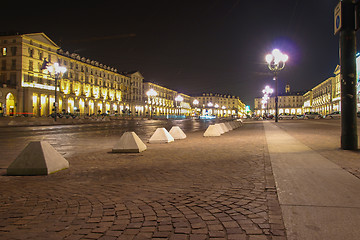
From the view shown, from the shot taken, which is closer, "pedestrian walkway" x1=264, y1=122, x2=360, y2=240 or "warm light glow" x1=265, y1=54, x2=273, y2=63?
"pedestrian walkway" x1=264, y1=122, x2=360, y2=240

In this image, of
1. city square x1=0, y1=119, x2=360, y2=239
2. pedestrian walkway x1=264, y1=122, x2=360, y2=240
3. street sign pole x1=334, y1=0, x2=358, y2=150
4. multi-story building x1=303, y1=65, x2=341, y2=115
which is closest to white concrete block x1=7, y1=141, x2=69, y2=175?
city square x1=0, y1=119, x2=360, y2=239

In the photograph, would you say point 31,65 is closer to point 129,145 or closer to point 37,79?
point 37,79

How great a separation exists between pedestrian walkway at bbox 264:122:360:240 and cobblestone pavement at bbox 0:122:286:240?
0.19 m

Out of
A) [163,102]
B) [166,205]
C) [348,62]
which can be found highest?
[163,102]

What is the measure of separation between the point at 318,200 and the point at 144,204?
2638 millimetres

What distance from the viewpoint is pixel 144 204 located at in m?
4.34

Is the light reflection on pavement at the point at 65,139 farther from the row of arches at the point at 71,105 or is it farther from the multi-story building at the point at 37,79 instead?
the row of arches at the point at 71,105

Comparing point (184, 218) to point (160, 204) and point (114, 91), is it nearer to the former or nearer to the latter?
point (160, 204)

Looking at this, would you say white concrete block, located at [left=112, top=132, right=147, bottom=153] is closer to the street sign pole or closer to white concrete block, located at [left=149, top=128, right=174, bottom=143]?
white concrete block, located at [left=149, top=128, right=174, bottom=143]

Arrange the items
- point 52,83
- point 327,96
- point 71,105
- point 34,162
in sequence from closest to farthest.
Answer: point 34,162 < point 52,83 < point 71,105 < point 327,96

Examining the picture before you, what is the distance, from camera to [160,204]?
434 cm

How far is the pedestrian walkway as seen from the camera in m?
3.24

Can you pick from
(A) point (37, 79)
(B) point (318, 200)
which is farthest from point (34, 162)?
(A) point (37, 79)

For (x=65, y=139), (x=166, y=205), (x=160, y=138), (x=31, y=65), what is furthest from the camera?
(x=31, y=65)
